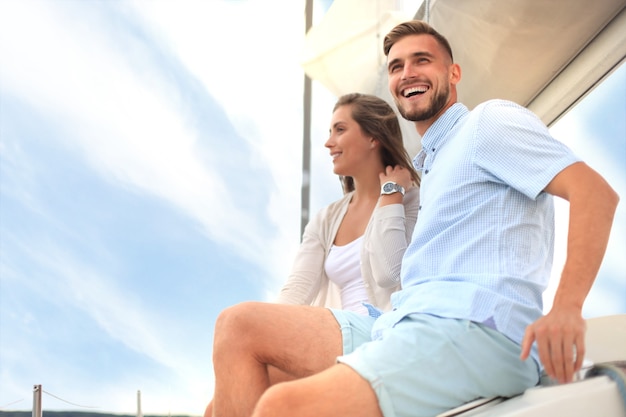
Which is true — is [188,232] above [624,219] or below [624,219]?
above

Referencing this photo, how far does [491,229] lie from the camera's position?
1.07 meters

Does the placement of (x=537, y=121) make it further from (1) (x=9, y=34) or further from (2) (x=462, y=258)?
(1) (x=9, y=34)

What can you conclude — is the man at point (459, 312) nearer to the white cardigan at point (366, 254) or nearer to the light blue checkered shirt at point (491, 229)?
the light blue checkered shirt at point (491, 229)

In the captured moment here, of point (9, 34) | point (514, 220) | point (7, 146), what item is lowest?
point (514, 220)

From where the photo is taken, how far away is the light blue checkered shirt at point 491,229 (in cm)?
101

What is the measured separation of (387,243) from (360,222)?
23cm

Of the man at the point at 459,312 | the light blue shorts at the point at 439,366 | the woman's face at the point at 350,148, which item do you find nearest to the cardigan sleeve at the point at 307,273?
the woman's face at the point at 350,148

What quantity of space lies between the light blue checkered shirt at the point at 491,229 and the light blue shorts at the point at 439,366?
3 cm

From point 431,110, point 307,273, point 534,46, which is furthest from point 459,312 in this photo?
point 534,46

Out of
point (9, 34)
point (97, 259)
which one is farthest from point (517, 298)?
point (9, 34)

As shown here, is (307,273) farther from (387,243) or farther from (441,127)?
(441,127)

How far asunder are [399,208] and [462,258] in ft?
2.13

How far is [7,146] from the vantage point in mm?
8602

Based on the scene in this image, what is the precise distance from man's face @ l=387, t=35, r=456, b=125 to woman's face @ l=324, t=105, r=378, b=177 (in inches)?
19.9
